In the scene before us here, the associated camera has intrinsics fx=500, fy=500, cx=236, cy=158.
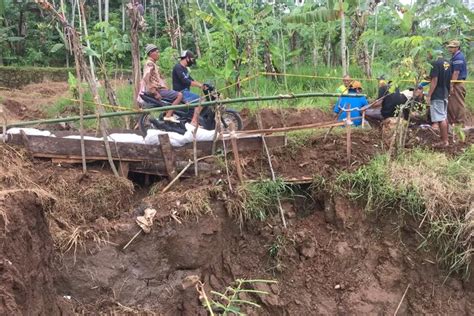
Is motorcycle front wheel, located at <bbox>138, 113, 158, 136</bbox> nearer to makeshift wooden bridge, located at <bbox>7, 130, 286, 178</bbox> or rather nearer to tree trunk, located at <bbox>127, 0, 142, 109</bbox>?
tree trunk, located at <bbox>127, 0, 142, 109</bbox>

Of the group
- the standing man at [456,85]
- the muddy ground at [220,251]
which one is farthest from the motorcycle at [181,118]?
the standing man at [456,85]

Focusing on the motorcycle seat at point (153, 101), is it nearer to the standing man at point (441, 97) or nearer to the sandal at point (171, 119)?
the sandal at point (171, 119)

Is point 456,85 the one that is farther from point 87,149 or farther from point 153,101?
point 87,149

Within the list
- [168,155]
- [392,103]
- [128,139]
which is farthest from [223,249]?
[392,103]

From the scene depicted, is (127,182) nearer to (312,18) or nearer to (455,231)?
(455,231)

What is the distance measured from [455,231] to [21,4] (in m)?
14.8

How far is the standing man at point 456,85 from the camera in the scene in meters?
7.06

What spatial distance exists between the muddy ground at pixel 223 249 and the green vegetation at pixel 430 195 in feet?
0.50

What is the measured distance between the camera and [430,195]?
4.96 metres

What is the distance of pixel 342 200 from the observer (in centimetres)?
524

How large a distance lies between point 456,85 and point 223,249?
4.45 m

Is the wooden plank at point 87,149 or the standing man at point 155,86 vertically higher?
the standing man at point 155,86

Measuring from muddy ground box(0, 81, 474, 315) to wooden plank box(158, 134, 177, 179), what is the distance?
7.0 inches

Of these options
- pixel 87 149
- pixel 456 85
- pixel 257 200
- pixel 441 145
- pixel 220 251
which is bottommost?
pixel 220 251
